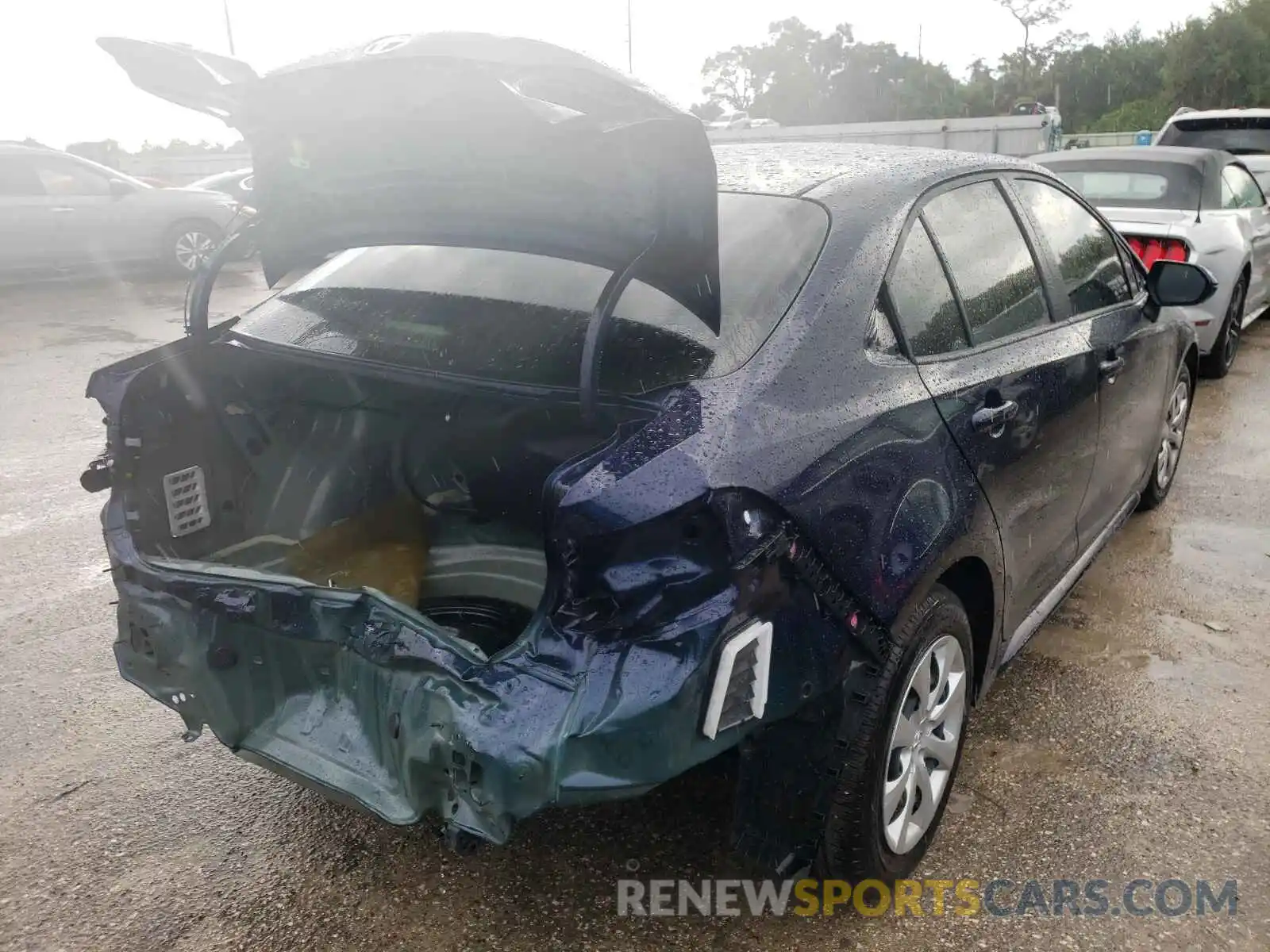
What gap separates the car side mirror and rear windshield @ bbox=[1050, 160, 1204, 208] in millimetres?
3469

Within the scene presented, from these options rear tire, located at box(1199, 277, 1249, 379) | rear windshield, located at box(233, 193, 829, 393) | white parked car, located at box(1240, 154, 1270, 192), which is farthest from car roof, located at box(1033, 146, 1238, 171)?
rear windshield, located at box(233, 193, 829, 393)

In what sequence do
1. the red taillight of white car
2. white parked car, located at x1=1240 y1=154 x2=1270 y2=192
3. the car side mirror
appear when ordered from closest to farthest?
the car side mirror < the red taillight of white car < white parked car, located at x1=1240 y1=154 x2=1270 y2=192

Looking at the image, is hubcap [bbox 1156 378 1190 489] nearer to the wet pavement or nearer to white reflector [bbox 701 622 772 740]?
the wet pavement

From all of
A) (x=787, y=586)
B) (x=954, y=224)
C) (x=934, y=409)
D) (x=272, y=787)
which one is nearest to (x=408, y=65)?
(x=787, y=586)

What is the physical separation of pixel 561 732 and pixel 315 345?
1355mm

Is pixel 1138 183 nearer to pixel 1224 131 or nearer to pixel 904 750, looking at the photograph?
pixel 1224 131

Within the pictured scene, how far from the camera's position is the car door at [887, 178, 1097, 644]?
2359 millimetres

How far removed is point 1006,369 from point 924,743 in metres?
0.97

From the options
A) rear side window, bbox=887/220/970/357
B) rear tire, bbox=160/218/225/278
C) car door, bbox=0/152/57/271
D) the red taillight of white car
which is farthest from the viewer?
rear tire, bbox=160/218/225/278

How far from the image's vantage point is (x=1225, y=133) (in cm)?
1161

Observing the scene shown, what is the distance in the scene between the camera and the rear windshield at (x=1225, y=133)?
11.4 m

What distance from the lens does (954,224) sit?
265 cm

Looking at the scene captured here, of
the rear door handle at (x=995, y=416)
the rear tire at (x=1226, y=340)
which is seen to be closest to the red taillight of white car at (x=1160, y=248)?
the rear tire at (x=1226, y=340)

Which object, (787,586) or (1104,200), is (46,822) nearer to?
(787,586)
